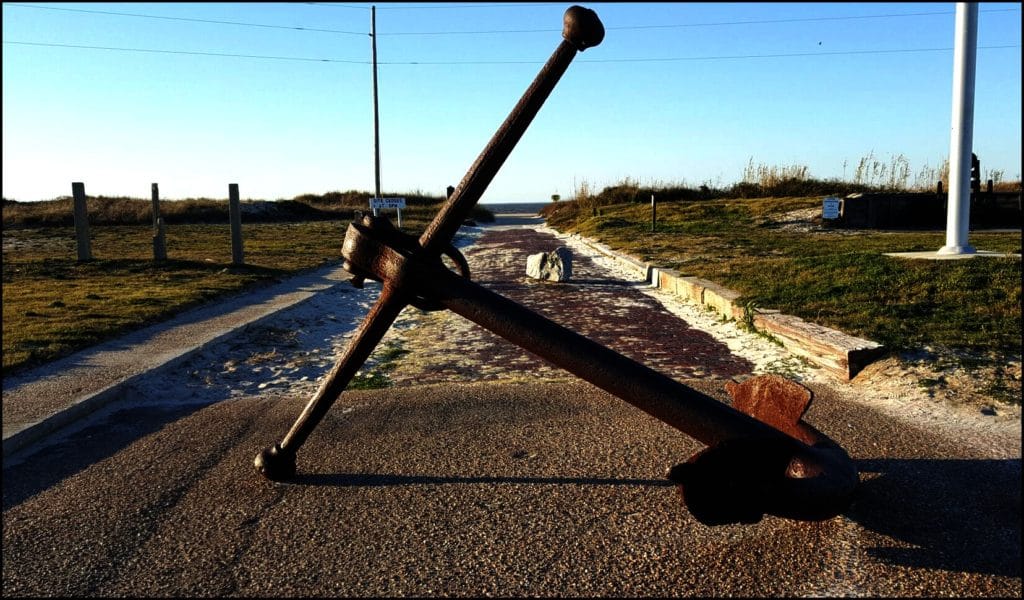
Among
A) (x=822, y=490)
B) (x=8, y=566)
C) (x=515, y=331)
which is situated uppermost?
(x=515, y=331)

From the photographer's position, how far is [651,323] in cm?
712

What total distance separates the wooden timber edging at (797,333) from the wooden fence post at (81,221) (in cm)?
920

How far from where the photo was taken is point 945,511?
258cm

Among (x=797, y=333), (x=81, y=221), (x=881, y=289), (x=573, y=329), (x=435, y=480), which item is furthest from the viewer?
(x=81, y=221)

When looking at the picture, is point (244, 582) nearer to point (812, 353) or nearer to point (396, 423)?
point (396, 423)

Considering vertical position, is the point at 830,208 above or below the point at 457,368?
above

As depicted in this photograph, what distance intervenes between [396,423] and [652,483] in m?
1.36

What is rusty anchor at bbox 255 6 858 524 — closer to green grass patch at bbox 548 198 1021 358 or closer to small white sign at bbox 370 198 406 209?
green grass patch at bbox 548 198 1021 358

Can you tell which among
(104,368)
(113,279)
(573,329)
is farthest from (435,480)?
(113,279)

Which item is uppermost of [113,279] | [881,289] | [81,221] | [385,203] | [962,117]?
[962,117]

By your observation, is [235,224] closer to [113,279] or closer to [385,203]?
[113,279]

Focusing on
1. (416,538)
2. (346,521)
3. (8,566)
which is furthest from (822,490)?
(8,566)

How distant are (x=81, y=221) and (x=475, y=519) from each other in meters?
11.9

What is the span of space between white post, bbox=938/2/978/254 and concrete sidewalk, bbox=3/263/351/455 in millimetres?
6516
